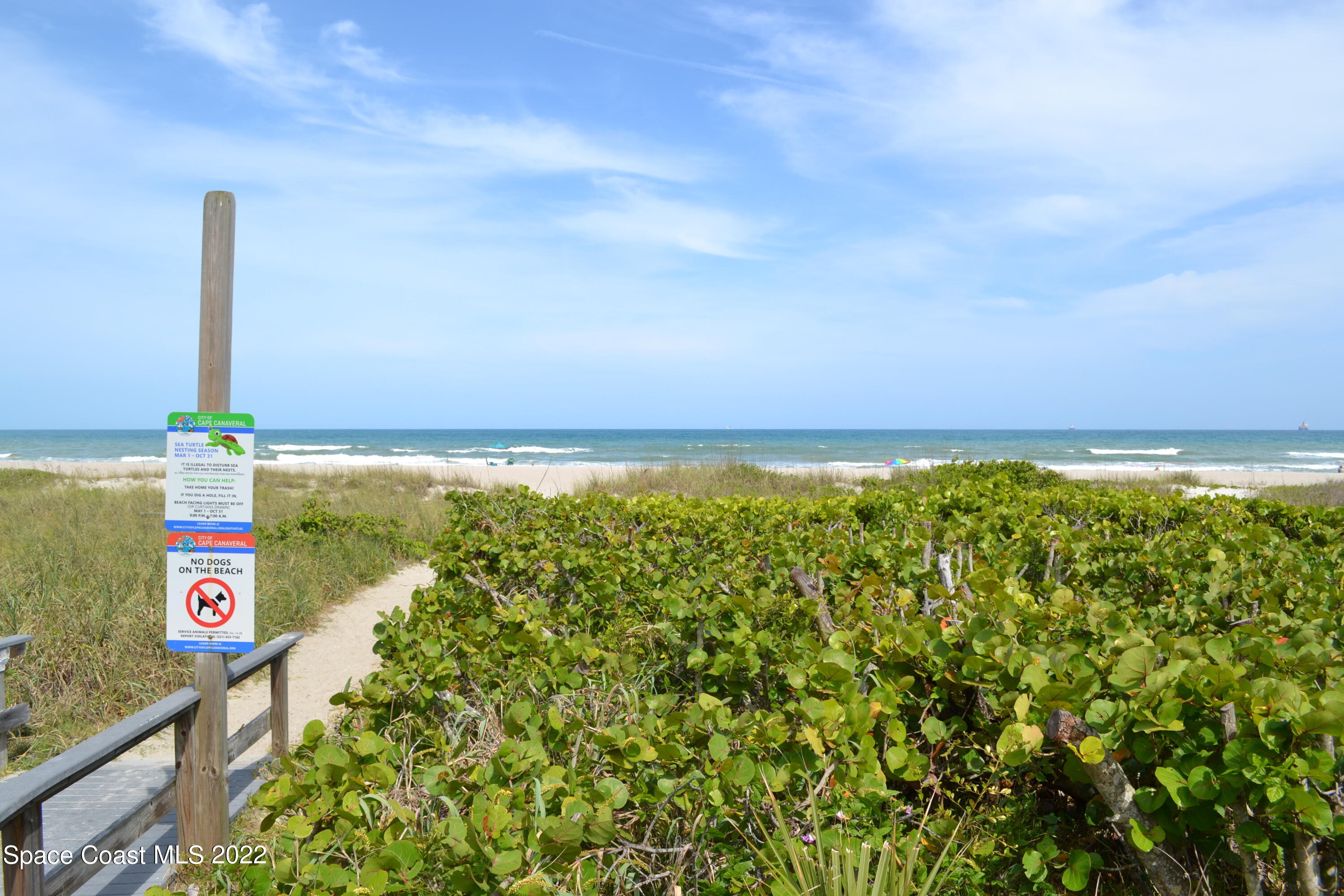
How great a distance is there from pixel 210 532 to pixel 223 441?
1.14 ft

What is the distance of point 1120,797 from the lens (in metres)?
1.57

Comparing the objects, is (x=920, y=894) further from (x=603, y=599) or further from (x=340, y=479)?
(x=340, y=479)

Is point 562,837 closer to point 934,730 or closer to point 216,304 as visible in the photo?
point 934,730

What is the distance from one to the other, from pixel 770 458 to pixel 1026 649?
40973mm

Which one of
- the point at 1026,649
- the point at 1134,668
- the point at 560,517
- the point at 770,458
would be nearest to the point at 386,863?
the point at 1026,649

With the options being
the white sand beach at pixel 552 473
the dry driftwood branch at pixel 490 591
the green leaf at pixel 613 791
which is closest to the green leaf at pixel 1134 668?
the green leaf at pixel 613 791

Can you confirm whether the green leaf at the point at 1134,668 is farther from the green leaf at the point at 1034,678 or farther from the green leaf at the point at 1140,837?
the green leaf at the point at 1140,837

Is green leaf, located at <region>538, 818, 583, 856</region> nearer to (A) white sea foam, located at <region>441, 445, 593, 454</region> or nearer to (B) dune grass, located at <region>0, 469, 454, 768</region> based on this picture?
(B) dune grass, located at <region>0, 469, 454, 768</region>

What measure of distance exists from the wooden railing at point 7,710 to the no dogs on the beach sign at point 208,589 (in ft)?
6.55

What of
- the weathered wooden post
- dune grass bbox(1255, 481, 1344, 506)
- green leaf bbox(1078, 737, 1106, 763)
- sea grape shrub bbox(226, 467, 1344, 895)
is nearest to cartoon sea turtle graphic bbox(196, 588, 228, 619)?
the weathered wooden post

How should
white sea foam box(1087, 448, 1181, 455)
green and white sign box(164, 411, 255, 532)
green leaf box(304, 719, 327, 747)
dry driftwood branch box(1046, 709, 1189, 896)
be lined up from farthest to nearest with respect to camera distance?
white sea foam box(1087, 448, 1181, 455)
green and white sign box(164, 411, 255, 532)
green leaf box(304, 719, 327, 747)
dry driftwood branch box(1046, 709, 1189, 896)

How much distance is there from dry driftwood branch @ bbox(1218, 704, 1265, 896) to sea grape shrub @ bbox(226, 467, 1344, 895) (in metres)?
0.02

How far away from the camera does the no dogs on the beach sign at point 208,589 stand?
107 inches

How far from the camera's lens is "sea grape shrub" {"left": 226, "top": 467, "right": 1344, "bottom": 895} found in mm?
1430
